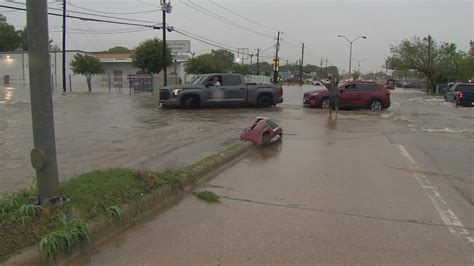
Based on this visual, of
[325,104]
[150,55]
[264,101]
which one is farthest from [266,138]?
[150,55]

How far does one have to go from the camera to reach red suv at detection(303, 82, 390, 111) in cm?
2527

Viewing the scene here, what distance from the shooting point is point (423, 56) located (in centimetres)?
7012

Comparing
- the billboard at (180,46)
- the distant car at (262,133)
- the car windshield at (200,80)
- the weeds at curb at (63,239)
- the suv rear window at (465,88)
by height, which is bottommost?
the weeds at curb at (63,239)

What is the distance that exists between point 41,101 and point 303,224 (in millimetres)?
3114

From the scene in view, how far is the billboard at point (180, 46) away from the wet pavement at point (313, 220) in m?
76.4

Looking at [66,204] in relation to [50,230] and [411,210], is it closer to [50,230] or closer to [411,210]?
[50,230]

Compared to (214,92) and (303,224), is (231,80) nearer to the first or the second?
(214,92)

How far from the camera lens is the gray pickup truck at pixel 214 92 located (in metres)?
23.3

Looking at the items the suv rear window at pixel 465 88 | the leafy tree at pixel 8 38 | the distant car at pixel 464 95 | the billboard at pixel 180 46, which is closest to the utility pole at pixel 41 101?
the distant car at pixel 464 95

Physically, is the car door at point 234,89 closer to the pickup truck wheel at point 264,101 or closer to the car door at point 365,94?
the pickup truck wheel at point 264,101

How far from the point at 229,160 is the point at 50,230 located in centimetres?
509

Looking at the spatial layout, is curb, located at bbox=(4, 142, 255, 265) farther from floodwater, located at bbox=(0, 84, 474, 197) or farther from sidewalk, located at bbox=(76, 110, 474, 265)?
floodwater, located at bbox=(0, 84, 474, 197)

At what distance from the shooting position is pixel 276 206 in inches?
244

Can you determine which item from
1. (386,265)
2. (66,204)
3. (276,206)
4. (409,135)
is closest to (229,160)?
(276,206)
